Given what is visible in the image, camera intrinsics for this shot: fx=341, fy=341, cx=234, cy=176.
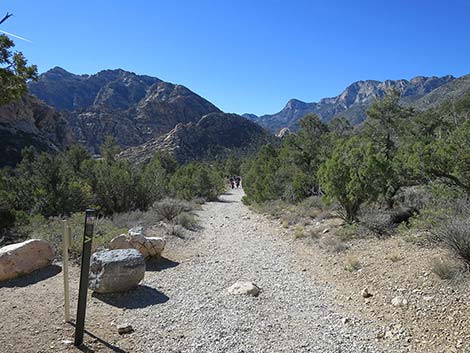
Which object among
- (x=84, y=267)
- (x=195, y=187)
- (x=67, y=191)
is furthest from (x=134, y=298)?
(x=195, y=187)

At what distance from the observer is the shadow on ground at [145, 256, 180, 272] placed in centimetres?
844

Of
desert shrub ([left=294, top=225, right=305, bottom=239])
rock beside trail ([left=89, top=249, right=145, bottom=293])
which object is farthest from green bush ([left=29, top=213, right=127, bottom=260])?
desert shrub ([left=294, top=225, right=305, bottom=239])

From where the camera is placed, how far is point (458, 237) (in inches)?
232

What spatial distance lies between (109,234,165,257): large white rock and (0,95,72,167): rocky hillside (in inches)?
2009

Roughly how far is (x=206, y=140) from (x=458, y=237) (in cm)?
10423

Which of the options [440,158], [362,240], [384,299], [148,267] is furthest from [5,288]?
[440,158]

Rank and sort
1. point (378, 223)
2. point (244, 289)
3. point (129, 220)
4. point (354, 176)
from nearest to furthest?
point (244, 289) < point (378, 223) < point (354, 176) < point (129, 220)

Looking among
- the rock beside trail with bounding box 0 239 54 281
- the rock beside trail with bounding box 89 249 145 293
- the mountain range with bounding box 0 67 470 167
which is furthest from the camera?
the mountain range with bounding box 0 67 470 167

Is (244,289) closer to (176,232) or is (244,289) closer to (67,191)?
(176,232)

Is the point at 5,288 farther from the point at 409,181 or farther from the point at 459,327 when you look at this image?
the point at 409,181

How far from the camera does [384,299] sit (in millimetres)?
5957

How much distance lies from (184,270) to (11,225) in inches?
321

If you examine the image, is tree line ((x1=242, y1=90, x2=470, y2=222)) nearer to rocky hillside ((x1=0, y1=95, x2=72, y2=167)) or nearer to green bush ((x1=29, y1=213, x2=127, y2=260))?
green bush ((x1=29, y1=213, x2=127, y2=260))

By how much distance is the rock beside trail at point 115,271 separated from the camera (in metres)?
6.22
